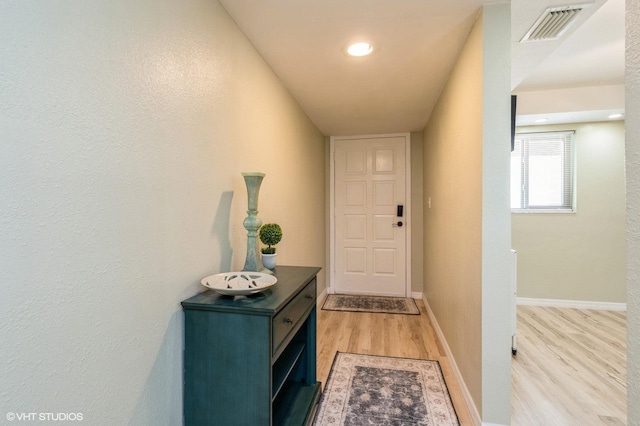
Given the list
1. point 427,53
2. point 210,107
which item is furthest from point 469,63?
point 210,107

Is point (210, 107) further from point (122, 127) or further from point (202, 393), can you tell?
point (202, 393)

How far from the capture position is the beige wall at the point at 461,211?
1.63 meters

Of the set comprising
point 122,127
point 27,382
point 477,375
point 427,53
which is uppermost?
point 427,53

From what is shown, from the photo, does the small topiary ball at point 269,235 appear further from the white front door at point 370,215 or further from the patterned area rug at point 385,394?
the white front door at point 370,215

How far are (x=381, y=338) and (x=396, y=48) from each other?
2.41 meters

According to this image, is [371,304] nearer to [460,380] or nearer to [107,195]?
[460,380]

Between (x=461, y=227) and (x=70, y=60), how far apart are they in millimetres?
2076

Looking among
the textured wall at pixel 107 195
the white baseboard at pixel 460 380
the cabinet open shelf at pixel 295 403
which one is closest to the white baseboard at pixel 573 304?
the white baseboard at pixel 460 380

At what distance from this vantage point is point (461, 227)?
1979mm

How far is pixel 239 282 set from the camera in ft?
4.48

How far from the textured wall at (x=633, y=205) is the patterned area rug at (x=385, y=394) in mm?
1257

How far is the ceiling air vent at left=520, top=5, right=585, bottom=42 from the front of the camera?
5.19ft

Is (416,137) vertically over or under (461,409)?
over

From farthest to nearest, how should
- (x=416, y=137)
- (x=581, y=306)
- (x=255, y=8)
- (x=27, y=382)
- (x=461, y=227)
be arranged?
(x=416, y=137), (x=581, y=306), (x=461, y=227), (x=255, y=8), (x=27, y=382)
